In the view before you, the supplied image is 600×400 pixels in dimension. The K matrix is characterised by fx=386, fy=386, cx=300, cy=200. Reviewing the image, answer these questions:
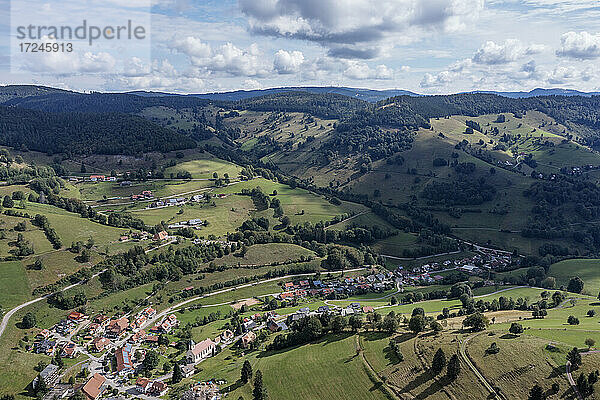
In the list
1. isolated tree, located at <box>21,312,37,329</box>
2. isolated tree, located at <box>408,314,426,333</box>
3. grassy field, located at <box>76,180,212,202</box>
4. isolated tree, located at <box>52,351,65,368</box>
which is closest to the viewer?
isolated tree, located at <box>408,314,426,333</box>

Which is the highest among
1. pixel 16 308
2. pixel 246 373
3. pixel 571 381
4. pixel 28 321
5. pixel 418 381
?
pixel 571 381

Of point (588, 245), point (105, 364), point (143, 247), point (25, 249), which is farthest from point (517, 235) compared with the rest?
point (25, 249)

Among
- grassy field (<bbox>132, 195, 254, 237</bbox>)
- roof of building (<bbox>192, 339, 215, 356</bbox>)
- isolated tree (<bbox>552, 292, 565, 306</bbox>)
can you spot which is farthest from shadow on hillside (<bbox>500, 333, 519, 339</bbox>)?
grassy field (<bbox>132, 195, 254, 237</bbox>)

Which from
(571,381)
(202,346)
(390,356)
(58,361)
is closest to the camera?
(571,381)

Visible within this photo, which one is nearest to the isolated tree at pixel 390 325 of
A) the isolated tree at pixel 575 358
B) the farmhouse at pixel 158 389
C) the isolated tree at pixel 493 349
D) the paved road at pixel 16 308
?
the isolated tree at pixel 493 349

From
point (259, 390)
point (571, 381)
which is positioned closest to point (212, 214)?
point (259, 390)

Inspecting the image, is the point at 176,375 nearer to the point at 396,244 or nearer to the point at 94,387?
the point at 94,387

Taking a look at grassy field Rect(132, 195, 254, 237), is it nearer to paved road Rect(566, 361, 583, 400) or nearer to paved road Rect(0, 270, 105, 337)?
paved road Rect(0, 270, 105, 337)

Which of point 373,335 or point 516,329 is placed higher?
point 516,329
